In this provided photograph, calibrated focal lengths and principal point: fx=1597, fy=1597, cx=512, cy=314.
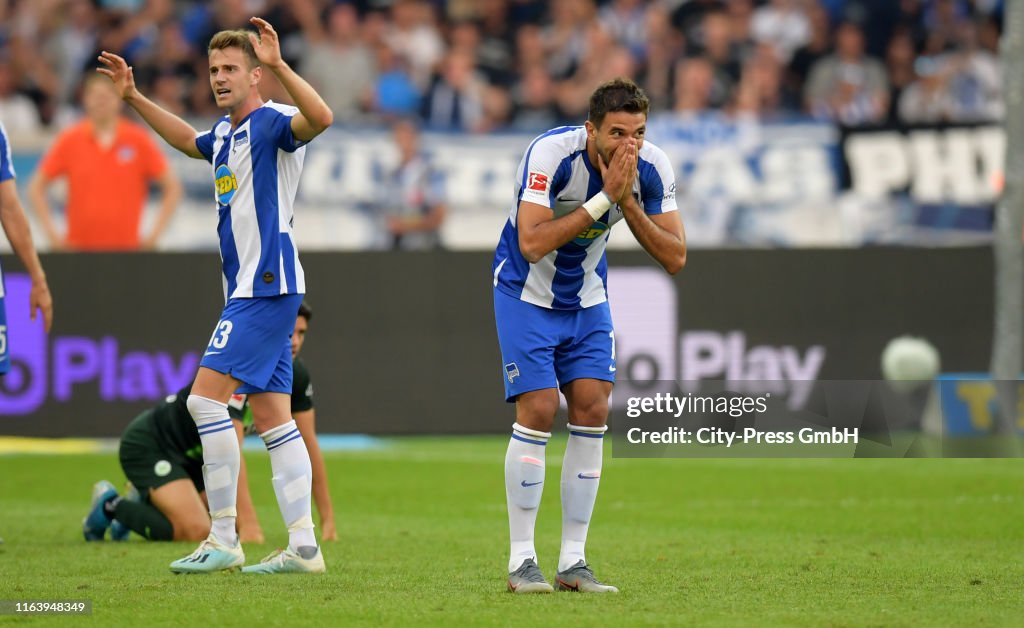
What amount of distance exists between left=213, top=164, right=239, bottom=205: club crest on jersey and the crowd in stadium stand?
11980 millimetres

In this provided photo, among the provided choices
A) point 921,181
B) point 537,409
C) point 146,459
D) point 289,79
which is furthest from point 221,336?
point 921,181

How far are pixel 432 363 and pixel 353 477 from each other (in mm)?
2609

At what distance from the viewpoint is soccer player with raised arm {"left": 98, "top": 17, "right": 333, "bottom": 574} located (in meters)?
7.57

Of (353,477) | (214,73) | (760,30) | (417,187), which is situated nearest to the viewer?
(214,73)

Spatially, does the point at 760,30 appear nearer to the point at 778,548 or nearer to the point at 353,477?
the point at 353,477

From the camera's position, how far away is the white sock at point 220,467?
25.2 feet

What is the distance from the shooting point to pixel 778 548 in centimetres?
873

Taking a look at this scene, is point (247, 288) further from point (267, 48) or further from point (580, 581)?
point (580, 581)

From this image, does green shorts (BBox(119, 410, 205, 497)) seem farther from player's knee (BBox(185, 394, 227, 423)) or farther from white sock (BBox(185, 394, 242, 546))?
player's knee (BBox(185, 394, 227, 423))

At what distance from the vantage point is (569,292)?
23.2ft

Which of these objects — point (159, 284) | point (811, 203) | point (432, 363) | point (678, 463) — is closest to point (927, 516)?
point (678, 463)

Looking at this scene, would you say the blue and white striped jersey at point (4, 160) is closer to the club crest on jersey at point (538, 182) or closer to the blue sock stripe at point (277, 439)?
the blue sock stripe at point (277, 439)

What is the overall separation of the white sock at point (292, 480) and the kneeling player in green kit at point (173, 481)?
1.34 m

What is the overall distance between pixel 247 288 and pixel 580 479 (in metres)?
1.85
